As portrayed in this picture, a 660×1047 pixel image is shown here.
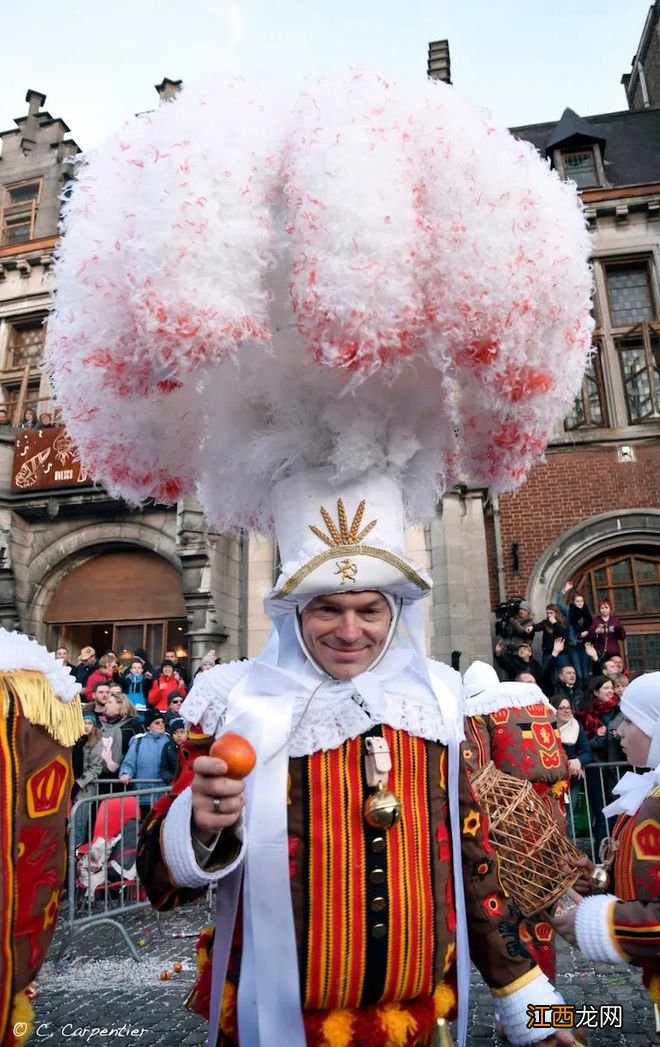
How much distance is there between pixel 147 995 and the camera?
3861 mm

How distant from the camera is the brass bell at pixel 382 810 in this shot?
65.1 inches

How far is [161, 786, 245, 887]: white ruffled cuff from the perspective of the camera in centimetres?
153

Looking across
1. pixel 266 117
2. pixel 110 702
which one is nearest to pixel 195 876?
pixel 266 117

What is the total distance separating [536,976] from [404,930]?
0.44 m

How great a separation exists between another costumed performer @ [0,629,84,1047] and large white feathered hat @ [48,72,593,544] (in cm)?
71

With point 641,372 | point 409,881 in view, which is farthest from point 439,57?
point 409,881

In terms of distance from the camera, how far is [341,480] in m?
1.87

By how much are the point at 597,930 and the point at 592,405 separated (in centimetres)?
1174

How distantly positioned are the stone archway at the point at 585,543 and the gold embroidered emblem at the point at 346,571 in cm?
1035

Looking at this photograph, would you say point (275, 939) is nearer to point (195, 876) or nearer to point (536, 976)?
point (195, 876)

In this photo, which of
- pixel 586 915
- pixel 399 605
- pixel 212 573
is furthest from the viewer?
pixel 212 573

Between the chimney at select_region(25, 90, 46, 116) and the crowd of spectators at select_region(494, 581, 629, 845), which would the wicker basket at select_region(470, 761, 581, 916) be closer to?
the crowd of spectators at select_region(494, 581, 629, 845)

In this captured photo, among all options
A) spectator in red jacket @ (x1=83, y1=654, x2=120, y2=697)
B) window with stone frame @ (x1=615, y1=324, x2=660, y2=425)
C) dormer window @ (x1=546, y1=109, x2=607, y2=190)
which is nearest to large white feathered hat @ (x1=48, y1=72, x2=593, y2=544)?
spectator in red jacket @ (x1=83, y1=654, x2=120, y2=697)

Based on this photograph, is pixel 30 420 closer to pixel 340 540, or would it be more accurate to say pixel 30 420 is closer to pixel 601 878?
pixel 340 540
